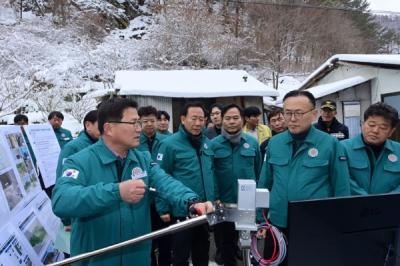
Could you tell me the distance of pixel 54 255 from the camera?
3.09 meters

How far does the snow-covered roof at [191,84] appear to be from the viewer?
40.9ft

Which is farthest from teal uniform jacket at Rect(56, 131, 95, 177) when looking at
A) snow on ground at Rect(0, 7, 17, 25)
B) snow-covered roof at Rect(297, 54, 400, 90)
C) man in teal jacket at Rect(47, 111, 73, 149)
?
snow on ground at Rect(0, 7, 17, 25)

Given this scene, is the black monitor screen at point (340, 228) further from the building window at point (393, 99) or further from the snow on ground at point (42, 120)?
the snow on ground at point (42, 120)

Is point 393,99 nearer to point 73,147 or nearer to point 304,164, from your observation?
point 304,164

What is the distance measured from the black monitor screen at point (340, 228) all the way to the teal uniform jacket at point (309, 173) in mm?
1452

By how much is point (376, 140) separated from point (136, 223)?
175cm

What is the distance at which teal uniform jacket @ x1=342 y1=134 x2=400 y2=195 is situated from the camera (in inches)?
106

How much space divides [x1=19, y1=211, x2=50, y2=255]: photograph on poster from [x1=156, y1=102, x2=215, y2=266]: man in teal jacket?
111cm

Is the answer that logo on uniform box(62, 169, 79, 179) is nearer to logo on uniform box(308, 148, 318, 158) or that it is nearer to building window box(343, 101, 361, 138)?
logo on uniform box(308, 148, 318, 158)

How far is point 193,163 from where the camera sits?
358cm

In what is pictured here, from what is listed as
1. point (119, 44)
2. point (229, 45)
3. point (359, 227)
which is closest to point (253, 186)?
point (359, 227)

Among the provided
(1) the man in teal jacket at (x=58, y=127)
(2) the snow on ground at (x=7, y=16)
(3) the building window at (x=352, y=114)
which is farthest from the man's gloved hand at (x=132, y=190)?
(2) the snow on ground at (x=7, y=16)

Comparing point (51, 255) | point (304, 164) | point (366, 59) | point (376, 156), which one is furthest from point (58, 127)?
point (366, 59)

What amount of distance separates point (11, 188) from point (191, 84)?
11090mm
